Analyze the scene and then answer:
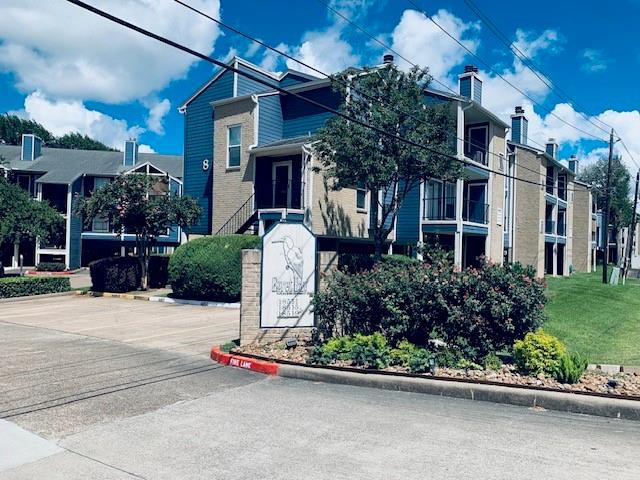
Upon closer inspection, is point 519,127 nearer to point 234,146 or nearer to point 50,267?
point 234,146

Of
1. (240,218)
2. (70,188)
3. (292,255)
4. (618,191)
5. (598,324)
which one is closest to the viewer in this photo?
(292,255)

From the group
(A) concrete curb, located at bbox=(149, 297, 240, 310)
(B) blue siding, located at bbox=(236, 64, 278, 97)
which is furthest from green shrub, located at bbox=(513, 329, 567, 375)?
(B) blue siding, located at bbox=(236, 64, 278, 97)

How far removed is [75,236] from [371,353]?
38027 millimetres

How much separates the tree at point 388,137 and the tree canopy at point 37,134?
73641 millimetres

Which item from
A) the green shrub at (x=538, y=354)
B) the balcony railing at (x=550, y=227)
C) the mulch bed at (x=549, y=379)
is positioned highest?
the balcony railing at (x=550, y=227)

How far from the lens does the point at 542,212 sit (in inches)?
1426

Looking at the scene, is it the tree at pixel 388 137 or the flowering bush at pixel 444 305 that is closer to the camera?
the flowering bush at pixel 444 305

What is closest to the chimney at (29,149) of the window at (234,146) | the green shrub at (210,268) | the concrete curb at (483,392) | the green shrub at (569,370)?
the window at (234,146)

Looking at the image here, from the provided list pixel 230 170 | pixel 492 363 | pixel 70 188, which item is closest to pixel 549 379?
pixel 492 363

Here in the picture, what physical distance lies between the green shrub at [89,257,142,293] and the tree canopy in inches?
2555

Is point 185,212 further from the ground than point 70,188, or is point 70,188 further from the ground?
point 70,188

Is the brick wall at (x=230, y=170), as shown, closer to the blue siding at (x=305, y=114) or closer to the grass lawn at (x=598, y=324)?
the blue siding at (x=305, y=114)

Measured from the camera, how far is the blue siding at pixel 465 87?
92.1ft

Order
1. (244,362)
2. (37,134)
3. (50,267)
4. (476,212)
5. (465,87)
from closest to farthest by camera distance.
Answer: (244,362) → (465,87) → (476,212) → (50,267) → (37,134)
